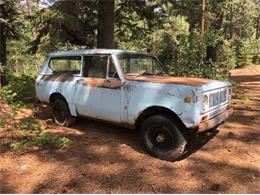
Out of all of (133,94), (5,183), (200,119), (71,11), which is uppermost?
(71,11)

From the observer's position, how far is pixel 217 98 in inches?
207

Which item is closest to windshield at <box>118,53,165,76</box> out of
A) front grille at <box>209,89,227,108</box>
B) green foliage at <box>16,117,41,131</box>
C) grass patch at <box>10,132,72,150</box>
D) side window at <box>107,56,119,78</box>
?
side window at <box>107,56,119,78</box>

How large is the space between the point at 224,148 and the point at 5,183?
3944 millimetres

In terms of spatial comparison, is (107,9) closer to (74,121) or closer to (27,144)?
(74,121)

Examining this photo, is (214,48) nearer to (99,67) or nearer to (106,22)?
(106,22)

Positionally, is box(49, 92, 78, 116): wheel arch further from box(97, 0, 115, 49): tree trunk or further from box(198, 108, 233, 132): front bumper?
box(97, 0, 115, 49): tree trunk

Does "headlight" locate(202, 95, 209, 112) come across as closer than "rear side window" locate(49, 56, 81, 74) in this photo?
Yes

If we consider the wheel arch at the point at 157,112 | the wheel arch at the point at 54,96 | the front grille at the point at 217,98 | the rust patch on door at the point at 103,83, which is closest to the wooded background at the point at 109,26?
the wheel arch at the point at 54,96

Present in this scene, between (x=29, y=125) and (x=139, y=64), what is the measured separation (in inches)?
116

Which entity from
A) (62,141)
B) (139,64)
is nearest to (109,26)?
(139,64)

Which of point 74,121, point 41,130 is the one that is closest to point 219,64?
point 74,121

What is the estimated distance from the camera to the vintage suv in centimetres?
481

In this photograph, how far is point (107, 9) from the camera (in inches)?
393

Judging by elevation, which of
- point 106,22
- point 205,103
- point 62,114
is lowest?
point 62,114
